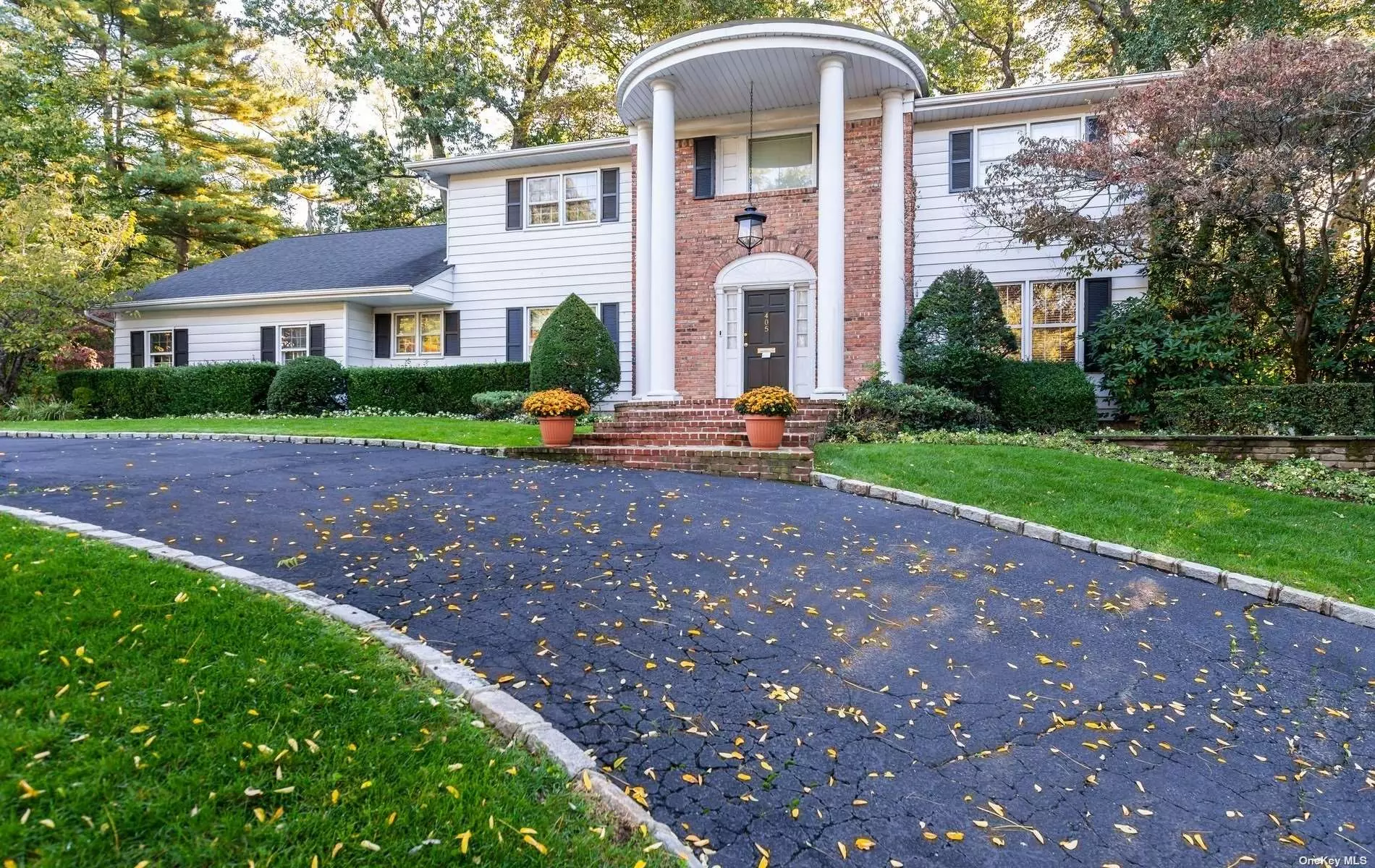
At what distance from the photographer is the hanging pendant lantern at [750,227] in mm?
10734

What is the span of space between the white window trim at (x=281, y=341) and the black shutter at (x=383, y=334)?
1347 mm

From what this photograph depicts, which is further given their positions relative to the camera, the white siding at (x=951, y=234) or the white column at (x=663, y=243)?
the white siding at (x=951, y=234)

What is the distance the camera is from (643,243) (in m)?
12.0

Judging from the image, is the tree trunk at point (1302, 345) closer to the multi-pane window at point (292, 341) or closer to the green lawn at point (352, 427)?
the green lawn at point (352, 427)

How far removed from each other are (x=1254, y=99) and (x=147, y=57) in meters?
29.3

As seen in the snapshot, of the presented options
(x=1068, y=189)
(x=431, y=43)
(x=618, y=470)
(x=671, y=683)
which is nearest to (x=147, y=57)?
(x=431, y=43)

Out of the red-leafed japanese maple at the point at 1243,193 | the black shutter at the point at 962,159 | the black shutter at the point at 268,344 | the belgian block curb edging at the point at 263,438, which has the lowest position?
the belgian block curb edging at the point at 263,438

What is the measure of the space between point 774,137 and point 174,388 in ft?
44.3

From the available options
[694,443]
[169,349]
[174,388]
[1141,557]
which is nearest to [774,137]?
[694,443]

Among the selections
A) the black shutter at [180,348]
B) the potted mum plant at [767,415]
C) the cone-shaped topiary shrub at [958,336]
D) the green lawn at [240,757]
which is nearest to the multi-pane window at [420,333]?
the black shutter at [180,348]

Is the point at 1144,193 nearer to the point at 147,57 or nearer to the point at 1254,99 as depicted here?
the point at 1254,99

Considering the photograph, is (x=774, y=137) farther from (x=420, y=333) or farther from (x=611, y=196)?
(x=420, y=333)

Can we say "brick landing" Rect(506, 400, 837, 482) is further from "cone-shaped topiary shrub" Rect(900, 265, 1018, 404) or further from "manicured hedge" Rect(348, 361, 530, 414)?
"manicured hedge" Rect(348, 361, 530, 414)

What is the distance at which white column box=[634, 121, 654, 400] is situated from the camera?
39.2 ft
